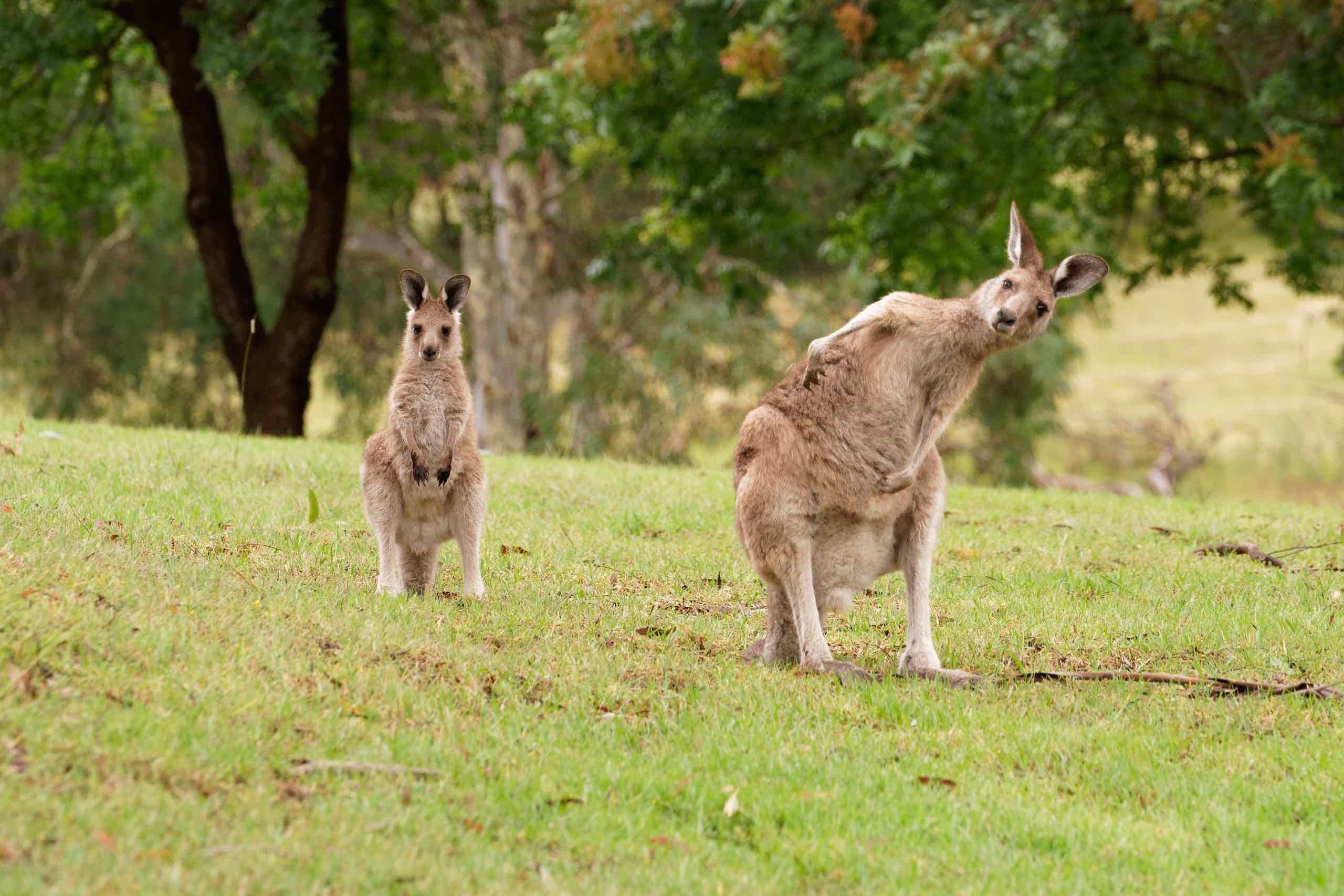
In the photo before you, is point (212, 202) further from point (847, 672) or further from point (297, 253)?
point (847, 672)

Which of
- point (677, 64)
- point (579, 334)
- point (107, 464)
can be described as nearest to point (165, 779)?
point (107, 464)

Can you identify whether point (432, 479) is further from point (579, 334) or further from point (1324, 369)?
point (1324, 369)

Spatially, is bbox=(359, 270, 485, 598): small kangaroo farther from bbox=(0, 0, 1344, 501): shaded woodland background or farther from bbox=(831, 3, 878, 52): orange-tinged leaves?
bbox=(831, 3, 878, 52): orange-tinged leaves

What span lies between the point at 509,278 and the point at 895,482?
19.8 m

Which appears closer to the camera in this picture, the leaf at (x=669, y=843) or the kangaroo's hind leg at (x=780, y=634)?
the leaf at (x=669, y=843)

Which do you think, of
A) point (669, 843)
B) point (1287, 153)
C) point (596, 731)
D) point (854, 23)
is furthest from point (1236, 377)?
point (669, 843)

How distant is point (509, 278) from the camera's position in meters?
25.2

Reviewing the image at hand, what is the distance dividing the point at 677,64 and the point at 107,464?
1094 centimetres

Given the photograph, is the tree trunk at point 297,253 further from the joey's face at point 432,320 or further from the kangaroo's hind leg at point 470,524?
the kangaroo's hind leg at point 470,524

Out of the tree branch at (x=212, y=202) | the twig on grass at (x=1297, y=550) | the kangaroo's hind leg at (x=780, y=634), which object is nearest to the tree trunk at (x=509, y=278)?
the tree branch at (x=212, y=202)

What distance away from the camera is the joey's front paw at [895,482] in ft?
19.6

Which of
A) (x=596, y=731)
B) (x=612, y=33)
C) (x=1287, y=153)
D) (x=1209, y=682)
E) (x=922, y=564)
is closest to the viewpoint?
(x=596, y=731)

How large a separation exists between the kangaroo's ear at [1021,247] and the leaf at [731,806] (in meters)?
2.57

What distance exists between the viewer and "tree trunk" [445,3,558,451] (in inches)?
949
